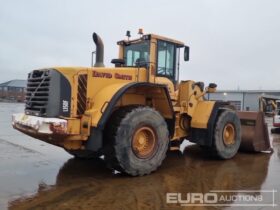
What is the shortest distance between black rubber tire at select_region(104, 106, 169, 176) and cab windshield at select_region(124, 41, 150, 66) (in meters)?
1.46

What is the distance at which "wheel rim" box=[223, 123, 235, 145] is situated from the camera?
354 inches

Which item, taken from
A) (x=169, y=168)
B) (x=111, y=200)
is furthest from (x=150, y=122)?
(x=111, y=200)

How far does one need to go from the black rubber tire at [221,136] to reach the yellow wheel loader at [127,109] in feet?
0.09

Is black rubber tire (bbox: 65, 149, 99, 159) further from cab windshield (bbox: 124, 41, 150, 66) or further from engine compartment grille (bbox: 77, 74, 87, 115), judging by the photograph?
cab windshield (bbox: 124, 41, 150, 66)

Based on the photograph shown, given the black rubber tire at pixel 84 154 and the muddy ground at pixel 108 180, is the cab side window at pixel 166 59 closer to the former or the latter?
the muddy ground at pixel 108 180

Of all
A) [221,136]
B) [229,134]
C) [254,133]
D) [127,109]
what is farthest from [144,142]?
[254,133]

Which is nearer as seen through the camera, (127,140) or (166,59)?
(127,140)

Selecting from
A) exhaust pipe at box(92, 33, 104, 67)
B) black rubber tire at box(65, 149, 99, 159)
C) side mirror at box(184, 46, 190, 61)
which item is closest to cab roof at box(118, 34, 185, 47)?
side mirror at box(184, 46, 190, 61)

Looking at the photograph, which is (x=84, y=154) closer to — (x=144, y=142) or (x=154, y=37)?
(x=144, y=142)

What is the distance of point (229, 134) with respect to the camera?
30.1 ft

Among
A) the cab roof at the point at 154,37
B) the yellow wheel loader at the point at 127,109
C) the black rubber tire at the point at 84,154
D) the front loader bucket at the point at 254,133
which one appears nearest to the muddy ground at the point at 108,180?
the black rubber tire at the point at 84,154

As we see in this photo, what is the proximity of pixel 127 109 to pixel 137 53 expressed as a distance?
77.9 inches

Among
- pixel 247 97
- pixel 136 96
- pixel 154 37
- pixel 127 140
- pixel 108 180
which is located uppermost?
pixel 154 37

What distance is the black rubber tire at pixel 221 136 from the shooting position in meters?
8.54
